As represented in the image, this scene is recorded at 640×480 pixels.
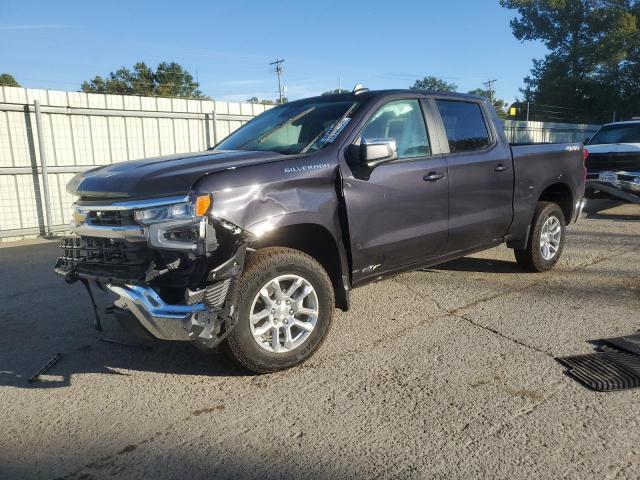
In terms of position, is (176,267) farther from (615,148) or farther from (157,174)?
(615,148)

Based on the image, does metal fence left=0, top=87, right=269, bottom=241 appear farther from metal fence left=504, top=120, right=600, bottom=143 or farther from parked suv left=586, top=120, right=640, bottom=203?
metal fence left=504, top=120, right=600, bottom=143

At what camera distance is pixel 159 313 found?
3057 millimetres

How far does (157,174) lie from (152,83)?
2578 inches

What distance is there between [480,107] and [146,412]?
4.25 metres

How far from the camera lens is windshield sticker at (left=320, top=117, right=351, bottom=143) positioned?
397 cm

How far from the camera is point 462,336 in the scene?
4.15 meters

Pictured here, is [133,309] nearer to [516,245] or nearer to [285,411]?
[285,411]

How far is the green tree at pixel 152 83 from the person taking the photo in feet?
183

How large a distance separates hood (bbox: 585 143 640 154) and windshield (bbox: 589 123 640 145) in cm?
48

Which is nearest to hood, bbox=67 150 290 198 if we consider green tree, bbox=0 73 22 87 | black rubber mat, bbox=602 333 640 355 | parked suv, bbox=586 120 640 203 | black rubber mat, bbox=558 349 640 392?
black rubber mat, bbox=558 349 640 392

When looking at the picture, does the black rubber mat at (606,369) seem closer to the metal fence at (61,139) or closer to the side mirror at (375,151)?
the side mirror at (375,151)

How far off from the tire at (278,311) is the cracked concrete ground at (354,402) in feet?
0.55

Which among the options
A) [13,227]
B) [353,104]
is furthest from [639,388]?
[13,227]

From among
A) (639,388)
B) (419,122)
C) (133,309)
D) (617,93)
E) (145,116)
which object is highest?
(617,93)
